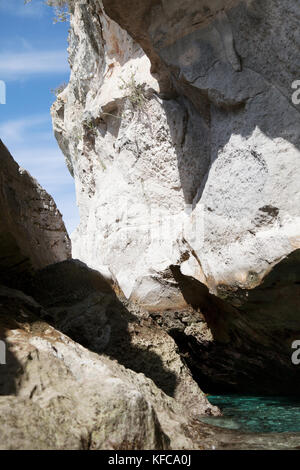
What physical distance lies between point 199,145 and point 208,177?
1.07 metres

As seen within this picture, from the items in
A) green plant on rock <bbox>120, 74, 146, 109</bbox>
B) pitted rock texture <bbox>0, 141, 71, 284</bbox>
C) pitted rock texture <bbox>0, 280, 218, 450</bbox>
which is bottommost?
pitted rock texture <bbox>0, 280, 218, 450</bbox>

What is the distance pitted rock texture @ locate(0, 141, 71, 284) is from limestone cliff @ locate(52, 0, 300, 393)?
94 centimetres

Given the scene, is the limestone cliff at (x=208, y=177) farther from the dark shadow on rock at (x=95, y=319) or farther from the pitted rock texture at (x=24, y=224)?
the pitted rock texture at (x=24, y=224)

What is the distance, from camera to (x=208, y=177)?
17.4ft

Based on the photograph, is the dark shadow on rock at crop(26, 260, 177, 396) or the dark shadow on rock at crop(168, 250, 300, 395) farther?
the dark shadow on rock at crop(26, 260, 177, 396)

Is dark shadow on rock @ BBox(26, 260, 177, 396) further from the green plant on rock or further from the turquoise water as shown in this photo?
the green plant on rock

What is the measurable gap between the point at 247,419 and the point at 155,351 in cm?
134

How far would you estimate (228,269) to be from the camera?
15.6ft

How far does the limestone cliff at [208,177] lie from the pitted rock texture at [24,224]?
3.10 ft

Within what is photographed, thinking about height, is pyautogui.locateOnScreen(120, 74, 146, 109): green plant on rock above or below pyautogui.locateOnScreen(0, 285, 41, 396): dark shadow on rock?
above

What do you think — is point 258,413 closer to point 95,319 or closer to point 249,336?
point 249,336

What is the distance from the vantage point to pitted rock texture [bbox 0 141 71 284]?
4.28 meters

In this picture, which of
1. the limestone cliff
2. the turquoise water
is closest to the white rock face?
the limestone cliff

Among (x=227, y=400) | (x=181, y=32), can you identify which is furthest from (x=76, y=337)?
(x=181, y=32)
